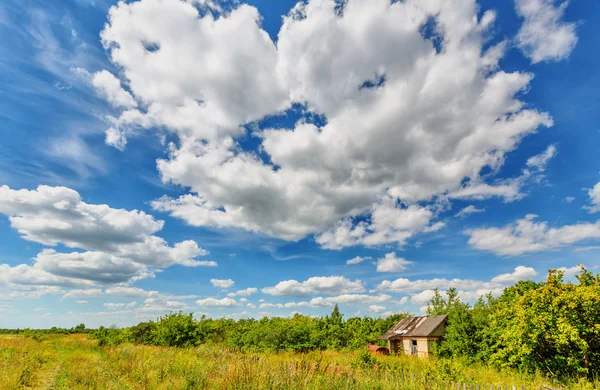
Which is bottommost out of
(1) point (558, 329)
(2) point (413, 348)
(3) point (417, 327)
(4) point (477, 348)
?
(2) point (413, 348)

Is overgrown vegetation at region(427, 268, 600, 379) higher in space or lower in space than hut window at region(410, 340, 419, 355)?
higher

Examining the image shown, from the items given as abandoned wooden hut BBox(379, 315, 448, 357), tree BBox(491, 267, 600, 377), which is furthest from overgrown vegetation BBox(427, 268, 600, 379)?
abandoned wooden hut BBox(379, 315, 448, 357)

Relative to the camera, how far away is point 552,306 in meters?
15.7

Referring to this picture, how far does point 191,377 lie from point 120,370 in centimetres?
665

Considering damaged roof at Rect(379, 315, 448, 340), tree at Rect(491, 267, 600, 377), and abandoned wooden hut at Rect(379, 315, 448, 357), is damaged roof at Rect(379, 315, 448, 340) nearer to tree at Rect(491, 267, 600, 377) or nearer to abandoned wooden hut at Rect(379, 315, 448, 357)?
abandoned wooden hut at Rect(379, 315, 448, 357)

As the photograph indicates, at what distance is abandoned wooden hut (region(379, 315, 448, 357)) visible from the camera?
33812 millimetres

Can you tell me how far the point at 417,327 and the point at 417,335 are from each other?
2265mm

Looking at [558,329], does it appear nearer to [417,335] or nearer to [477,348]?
[477,348]

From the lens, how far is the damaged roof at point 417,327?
113 ft

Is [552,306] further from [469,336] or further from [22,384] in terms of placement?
[22,384]

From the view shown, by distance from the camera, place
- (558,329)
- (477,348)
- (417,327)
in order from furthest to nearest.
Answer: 1. (417,327)
2. (477,348)
3. (558,329)

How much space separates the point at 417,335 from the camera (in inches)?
1379

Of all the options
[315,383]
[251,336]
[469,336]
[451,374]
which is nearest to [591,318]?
[451,374]

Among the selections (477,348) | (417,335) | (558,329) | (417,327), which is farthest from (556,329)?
(417,327)
